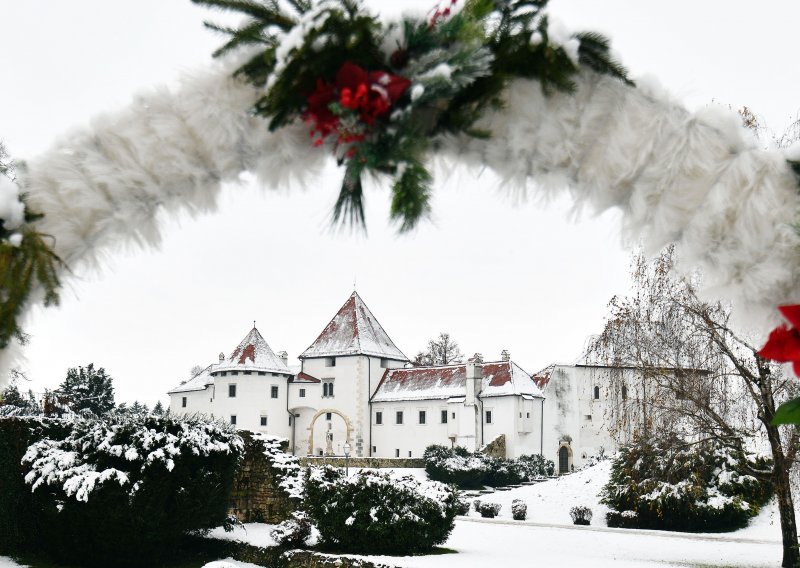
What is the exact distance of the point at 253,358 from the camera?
4325 centimetres

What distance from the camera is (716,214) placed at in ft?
5.33

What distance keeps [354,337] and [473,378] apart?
7.98 metres

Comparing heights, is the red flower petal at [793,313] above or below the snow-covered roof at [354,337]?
below

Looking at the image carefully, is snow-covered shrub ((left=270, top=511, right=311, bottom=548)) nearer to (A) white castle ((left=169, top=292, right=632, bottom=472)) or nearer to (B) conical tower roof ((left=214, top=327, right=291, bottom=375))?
(A) white castle ((left=169, top=292, right=632, bottom=472))

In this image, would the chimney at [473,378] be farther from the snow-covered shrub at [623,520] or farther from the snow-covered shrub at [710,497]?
the snow-covered shrub at [710,497]

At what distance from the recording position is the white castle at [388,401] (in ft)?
133

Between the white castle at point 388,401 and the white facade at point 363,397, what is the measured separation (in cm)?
6

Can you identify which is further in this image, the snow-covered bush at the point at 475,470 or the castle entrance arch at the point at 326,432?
the castle entrance arch at the point at 326,432

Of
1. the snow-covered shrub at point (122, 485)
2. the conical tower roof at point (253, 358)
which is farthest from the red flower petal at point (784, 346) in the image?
the conical tower roof at point (253, 358)

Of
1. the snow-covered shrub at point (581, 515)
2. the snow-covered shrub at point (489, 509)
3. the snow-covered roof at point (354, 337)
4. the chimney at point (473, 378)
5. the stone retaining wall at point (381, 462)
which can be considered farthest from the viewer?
the snow-covered roof at point (354, 337)

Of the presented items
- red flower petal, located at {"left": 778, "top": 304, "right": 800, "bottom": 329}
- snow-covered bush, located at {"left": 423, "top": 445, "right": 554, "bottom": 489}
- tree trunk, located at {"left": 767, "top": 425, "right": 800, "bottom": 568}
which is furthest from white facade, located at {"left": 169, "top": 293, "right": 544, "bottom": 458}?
red flower petal, located at {"left": 778, "top": 304, "right": 800, "bottom": 329}

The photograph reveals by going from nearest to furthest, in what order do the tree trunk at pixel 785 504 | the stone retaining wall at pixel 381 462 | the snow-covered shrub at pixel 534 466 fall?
1. the tree trunk at pixel 785 504
2. the snow-covered shrub at pixel 534 466
3. the stone retaining wall at pixel 381 462

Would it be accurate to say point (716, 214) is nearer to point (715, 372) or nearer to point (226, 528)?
point (715, 372)

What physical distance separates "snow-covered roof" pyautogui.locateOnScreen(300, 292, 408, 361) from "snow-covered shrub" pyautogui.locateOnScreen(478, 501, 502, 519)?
21963 mm
